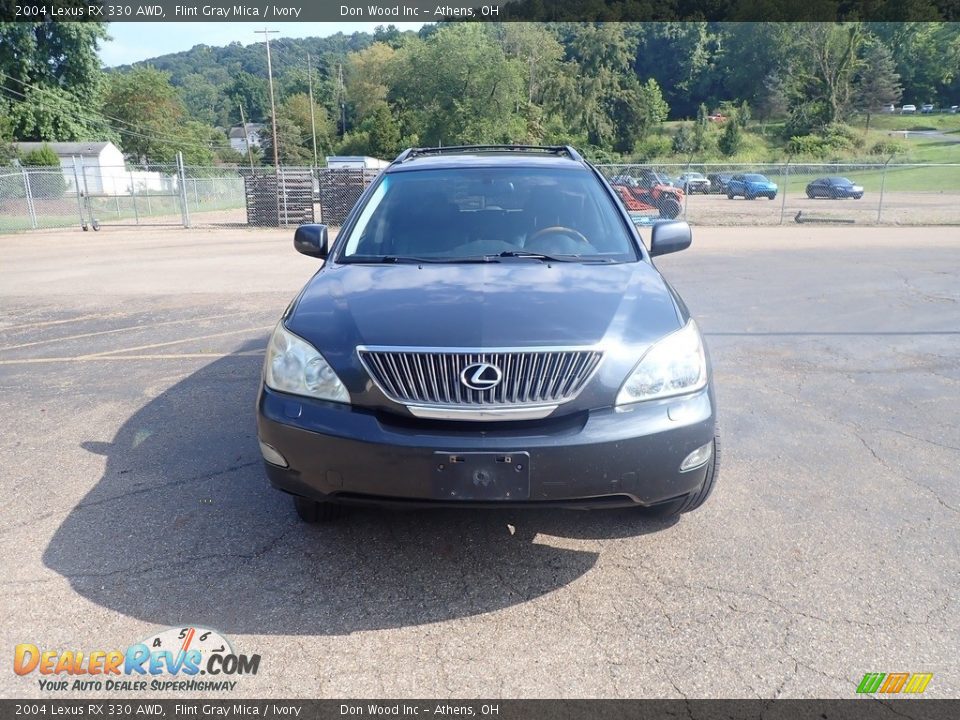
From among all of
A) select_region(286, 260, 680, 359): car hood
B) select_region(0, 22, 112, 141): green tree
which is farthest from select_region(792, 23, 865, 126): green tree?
select_region(286, 260, 680, 359): car hood

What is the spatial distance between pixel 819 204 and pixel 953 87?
3627 inches

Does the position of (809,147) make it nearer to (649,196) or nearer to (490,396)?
(649,196)

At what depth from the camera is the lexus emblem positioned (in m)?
2.66

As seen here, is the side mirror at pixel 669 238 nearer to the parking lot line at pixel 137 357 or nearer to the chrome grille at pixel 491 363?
the chrome grille at pixel 491 363

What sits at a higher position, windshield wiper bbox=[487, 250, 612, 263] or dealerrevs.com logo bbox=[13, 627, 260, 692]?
windshield wiper bbox=[487, 250, 612, 263]

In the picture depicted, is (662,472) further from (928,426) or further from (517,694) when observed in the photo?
(928,426)

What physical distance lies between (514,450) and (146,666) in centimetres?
145

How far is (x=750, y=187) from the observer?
36844 mm

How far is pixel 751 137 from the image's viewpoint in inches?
3246

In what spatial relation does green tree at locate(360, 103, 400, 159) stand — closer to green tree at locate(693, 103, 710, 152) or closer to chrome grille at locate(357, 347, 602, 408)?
green tree at locate(693, 103, 710, 152)

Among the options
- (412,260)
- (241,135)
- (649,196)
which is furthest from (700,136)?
(241,135)

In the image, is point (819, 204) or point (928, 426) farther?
point (819, 204)

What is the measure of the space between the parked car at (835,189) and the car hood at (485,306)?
3480 centimetres

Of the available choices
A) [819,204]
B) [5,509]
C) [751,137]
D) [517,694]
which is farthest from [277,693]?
[751,137]
